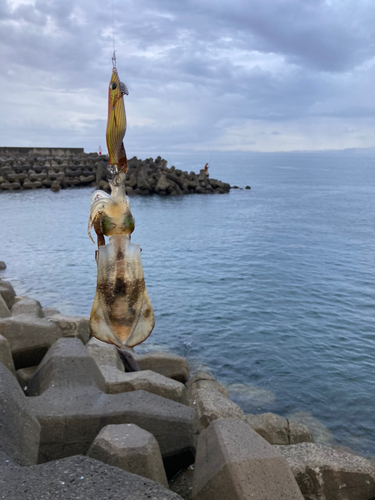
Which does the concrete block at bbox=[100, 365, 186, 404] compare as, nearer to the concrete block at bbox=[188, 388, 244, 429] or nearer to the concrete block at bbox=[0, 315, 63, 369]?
the concrete block at bbox=[188, 388, 244, 429]

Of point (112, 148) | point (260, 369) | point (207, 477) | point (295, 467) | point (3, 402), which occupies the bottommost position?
point (260, 369)

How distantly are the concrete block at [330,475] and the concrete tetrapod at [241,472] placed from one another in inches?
45.5

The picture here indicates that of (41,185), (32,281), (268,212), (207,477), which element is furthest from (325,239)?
(41,185)

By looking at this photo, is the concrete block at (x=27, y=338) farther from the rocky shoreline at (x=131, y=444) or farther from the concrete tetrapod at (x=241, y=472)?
the concrete tetrapod at (x=241, y=472)

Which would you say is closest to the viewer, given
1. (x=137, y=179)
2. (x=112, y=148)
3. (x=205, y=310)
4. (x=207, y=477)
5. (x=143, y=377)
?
(x=112, y=148)

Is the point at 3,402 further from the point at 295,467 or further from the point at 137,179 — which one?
the point at 137,179

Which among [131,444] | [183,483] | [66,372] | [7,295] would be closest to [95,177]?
[7,295]

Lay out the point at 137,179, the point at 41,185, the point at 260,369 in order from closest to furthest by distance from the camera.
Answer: the point at 260,369
the point at 137,179
the point at 41,185

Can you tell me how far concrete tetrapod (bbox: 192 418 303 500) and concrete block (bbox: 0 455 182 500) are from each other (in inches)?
46.1

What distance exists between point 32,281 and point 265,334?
10027mm

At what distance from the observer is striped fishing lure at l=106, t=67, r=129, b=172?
308cm

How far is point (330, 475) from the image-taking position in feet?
19.1

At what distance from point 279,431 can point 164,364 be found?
9.94ft

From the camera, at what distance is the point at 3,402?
4.96m
